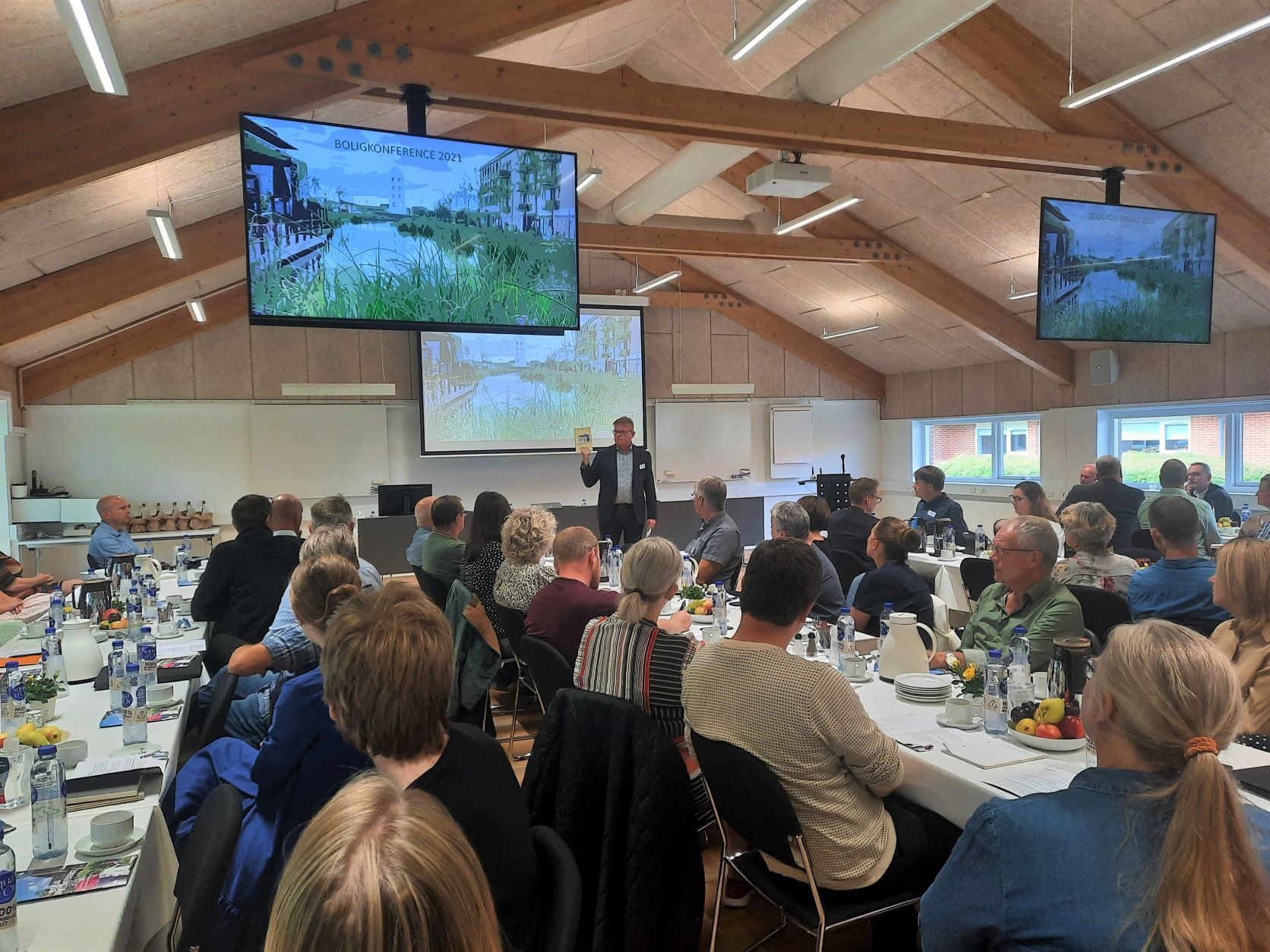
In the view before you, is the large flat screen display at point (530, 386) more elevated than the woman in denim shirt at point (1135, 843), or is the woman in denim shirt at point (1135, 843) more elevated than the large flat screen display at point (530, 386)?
the large flat screen display at point (530, 386)

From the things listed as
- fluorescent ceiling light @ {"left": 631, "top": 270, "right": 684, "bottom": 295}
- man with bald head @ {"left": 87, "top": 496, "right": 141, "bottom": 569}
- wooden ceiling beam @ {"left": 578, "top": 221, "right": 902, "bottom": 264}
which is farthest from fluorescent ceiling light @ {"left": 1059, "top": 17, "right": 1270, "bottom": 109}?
man with bald head @ {"left": 87, "top": 496, "right": 141, "bottom": 569}

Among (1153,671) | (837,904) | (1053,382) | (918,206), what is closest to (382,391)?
(918,206)

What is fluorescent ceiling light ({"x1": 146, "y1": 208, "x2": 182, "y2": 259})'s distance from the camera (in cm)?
542

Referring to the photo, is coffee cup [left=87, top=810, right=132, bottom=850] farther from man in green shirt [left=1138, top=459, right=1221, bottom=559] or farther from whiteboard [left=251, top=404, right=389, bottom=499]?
whiteboard [left=251, top=404, right=389, bottom=499]

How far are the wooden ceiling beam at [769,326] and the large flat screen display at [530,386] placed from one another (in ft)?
3.11

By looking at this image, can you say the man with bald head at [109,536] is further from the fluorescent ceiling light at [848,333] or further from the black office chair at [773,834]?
the fluorescent ceiling light at [848,333]

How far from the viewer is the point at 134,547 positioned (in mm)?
6703

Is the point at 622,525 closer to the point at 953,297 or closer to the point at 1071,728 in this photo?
the point at 953,297

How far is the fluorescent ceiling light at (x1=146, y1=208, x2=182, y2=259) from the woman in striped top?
14.2ft

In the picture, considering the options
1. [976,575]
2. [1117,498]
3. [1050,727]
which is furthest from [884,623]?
[1117,498]

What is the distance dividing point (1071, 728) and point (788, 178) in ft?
17.5

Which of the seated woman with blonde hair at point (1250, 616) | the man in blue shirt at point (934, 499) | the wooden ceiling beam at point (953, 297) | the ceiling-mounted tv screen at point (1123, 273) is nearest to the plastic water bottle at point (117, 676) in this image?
the seated woman with blonde hair at point (1250, 616)

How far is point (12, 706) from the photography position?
9.50 feet

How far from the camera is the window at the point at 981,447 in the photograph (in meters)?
12.0
